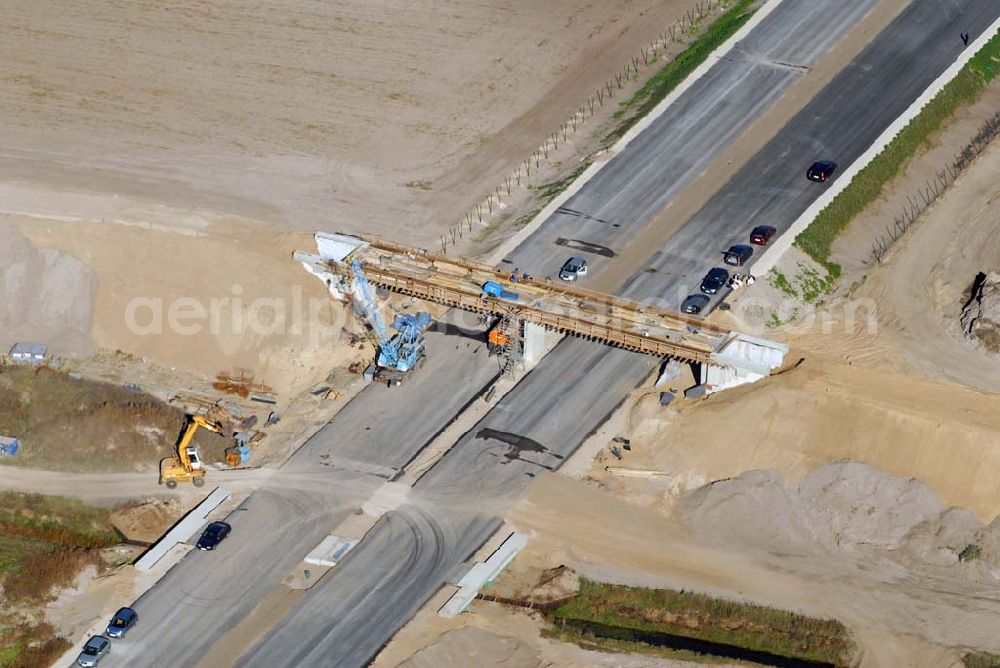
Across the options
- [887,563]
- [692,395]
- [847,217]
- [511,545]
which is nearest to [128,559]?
[511,545]

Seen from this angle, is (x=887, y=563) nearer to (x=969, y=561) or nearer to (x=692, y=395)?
(x=969, y=561)

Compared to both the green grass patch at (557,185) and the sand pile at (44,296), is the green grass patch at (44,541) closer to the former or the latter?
the sand pile at (44,296)

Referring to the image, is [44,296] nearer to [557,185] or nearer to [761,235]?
[557,185]

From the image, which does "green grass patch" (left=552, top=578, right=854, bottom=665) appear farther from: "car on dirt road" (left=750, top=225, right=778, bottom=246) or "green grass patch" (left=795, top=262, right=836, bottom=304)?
"car on dirt road" (left=750, top=225, right=778, bottom=246)

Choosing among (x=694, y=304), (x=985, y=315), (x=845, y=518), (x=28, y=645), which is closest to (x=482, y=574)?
(x=845, y=518)

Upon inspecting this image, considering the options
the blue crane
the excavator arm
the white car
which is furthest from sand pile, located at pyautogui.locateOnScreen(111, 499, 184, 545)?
the white car

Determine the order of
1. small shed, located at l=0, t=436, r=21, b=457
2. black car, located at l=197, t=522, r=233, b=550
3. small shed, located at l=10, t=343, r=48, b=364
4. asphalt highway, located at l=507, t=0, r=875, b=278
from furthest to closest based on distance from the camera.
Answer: asphalt highway, located at l=507, t=0, r=875, b=278
small shed, located at l=10, t=343, r=48, b=364
small shed, located at l=0, t=436, r=21, b=457
black car, located at l=197, t=522, r=233, b=550
